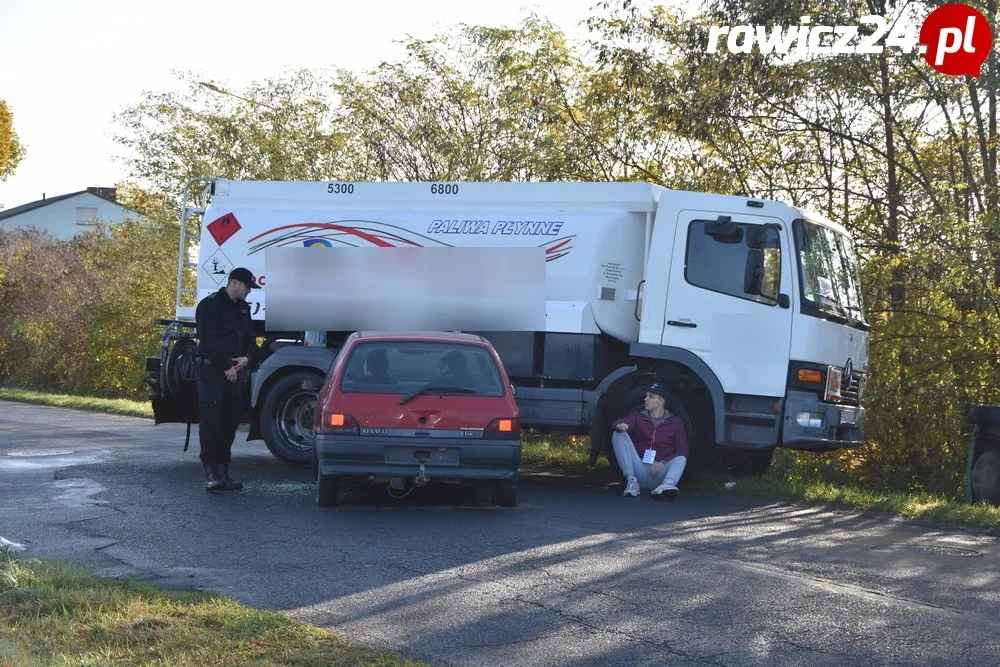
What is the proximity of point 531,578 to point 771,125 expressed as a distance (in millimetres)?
10367

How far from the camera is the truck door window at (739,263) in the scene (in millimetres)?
12031

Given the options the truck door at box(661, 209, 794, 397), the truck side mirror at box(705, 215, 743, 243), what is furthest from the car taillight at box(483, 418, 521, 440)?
the truck side mirror at box(705, 215, 743, 243)

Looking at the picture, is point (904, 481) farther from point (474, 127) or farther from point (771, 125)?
point (474, 127)

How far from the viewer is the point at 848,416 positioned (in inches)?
484

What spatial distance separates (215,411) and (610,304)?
4271 mm

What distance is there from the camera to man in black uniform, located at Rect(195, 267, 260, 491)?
433 inches

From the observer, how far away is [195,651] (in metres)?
5.48

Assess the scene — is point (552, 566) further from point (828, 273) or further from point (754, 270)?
point (828, 273)

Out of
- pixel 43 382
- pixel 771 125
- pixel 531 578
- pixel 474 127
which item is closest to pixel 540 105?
pixel 474 127

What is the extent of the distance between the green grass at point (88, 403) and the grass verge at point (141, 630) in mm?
16558

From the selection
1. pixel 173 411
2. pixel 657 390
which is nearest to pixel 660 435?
pixel 657 390

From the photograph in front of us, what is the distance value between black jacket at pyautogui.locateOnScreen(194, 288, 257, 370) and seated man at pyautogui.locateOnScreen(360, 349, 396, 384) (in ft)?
4.65

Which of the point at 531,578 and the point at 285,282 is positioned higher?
the point at 285,282

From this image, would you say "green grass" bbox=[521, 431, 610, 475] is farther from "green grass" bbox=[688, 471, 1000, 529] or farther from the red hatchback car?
the red hatchback car
